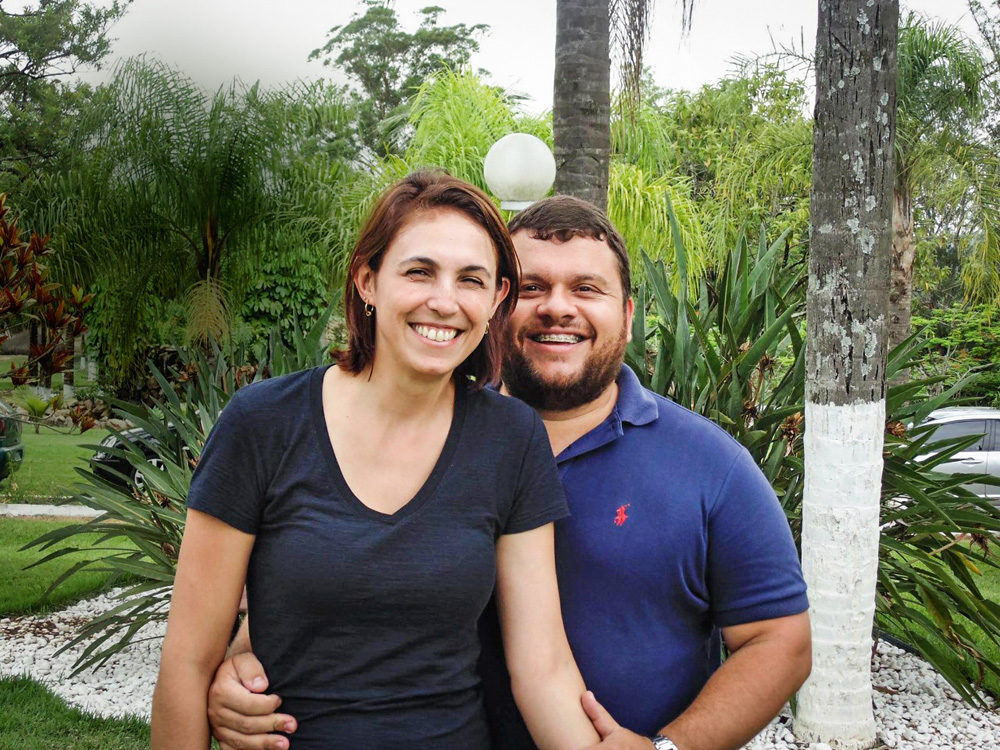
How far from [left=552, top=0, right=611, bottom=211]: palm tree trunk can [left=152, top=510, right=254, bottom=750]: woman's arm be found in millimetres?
6082

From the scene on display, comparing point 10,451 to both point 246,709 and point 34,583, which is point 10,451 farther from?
point 246,709

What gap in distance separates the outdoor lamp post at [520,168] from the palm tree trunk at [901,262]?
250 inches

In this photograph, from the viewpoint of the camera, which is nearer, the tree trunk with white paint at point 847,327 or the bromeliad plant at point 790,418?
the tree trunk with white paint at point 847,327

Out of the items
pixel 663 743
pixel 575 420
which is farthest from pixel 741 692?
pixel 575 420

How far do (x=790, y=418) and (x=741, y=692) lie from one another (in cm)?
352

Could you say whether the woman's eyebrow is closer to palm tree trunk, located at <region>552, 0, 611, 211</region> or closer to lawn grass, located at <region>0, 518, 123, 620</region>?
palm tree trunk, located at <region>552, 0, 611, 211</region>

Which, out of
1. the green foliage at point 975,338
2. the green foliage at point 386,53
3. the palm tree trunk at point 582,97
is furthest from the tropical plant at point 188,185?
the green foliage at point 386,53

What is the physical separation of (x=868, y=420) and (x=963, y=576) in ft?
4.27

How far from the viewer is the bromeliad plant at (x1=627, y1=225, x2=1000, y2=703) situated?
197 inches

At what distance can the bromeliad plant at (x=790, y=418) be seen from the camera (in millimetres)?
4996

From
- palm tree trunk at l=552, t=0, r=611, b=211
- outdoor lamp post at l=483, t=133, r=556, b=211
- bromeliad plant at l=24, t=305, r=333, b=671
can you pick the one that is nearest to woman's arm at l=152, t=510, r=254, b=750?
bromeliad plant at l=24, t=305, r=333, b=671

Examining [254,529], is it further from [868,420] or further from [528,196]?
[528,196]

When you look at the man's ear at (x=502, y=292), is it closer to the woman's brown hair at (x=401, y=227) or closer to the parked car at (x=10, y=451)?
the woman's brown hair at (x=401, y=227)

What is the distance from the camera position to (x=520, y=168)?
28.2ft
